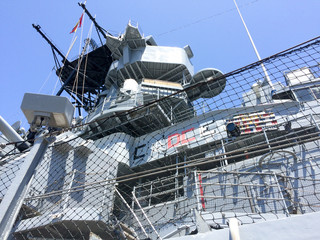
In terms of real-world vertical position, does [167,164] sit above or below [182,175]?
below

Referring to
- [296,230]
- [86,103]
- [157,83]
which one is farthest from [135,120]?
[86,103]

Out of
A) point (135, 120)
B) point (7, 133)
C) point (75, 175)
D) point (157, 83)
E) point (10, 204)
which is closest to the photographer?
point (10, 204)

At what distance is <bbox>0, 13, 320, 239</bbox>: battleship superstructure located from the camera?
1.52 meters

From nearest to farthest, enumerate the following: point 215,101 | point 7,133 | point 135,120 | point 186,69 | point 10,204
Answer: point 10,204 → point 7,133 → point 215,101 → point 135,120 → point 186,69

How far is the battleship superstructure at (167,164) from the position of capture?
4.99 ft

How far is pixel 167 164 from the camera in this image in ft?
18.8

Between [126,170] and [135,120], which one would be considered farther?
[135,120]

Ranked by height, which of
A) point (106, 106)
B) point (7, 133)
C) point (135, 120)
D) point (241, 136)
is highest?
point (7, 133)

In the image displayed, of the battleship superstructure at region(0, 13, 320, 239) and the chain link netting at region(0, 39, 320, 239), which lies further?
the chain link netting at region(0, 39, 320, 239)

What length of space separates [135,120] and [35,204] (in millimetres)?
3288

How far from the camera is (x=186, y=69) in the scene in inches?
346

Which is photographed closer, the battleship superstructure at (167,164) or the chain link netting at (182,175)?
the battleship superstructure at (167,164)

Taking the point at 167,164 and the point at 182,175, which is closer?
the point at 182,175

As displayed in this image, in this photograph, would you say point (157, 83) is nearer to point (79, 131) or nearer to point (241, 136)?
point (79, 131)
